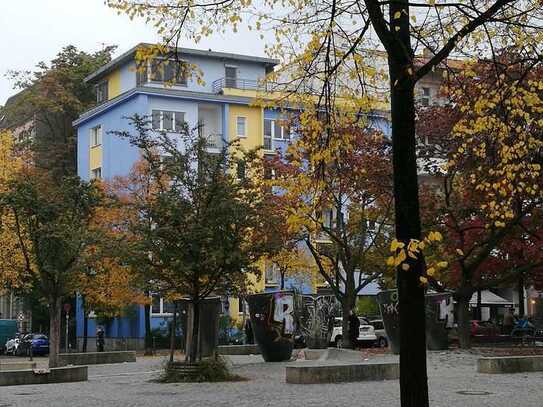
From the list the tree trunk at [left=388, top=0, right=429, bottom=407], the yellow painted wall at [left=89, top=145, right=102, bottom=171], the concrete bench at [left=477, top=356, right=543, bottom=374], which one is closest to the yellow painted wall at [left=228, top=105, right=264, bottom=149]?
the yellow painted wall at [left=89, top=145, right=102, bottom=171]

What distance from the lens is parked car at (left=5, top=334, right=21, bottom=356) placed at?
166 ft

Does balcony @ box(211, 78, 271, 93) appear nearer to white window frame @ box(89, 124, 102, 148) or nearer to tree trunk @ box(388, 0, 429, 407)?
white window frame @ box(89, 124, 102, 148)

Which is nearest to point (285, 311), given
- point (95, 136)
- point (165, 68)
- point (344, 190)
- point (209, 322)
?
point (209, 322)

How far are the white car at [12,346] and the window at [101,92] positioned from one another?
51.7 feet

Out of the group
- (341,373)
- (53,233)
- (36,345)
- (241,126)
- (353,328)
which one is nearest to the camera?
(341,373)

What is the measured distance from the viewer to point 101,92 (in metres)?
56.8

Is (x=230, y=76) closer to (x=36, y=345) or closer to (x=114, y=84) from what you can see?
(x=114, y=84)

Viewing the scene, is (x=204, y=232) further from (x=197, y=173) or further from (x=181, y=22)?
(x=181, y=22)

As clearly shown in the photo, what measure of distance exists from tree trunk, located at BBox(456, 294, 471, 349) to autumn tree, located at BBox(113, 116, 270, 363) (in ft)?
35.7

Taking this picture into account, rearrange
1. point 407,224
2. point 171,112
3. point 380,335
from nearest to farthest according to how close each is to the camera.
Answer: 1. point 407,224
2. point 380,335
3. point 171,112

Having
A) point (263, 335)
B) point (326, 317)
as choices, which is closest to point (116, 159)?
point (326, 317)

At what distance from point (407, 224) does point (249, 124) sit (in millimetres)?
45911

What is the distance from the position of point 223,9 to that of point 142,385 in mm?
11265

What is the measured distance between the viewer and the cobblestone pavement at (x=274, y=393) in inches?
570
